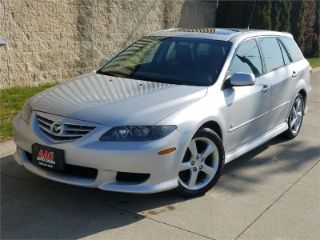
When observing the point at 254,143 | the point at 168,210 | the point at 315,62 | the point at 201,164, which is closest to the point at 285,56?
the point at 254,143

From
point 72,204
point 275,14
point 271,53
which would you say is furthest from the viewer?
point 275,14

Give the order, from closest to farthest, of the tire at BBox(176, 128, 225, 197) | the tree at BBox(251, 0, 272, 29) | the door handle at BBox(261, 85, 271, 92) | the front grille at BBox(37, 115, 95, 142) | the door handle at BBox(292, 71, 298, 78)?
the front grille at BBox(37, 115, 95, 142), the tire at BBox(176, 128, 225, 197), the door handle at BBox(261, 85, 271, 92), the door handle at BBox(292, 71, 298, 78), the tree at BBox(251, 0, 272, 29)

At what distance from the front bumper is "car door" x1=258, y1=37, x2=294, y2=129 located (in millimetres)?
2109

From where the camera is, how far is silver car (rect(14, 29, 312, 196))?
4008mm

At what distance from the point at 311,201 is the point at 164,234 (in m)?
1.64

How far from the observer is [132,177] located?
4.11 m

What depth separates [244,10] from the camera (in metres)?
13.9

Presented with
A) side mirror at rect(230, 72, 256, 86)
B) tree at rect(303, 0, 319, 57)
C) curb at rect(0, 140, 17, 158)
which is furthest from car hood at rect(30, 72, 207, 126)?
tree at rect(303, 0, 319, 57)

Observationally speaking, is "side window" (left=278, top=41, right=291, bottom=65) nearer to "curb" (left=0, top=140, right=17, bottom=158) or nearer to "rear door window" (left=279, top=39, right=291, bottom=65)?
"rear door window" (left=279, top=39, right=291, bottom=65)

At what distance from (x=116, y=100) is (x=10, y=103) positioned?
11.0ft

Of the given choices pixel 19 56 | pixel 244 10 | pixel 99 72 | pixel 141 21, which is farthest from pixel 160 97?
pixel 244 10

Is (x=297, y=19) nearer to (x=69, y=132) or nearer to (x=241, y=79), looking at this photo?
(x=241, y=79)

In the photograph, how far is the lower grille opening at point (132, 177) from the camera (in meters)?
4.07

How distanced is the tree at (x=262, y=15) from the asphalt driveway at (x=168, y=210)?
968 cm
